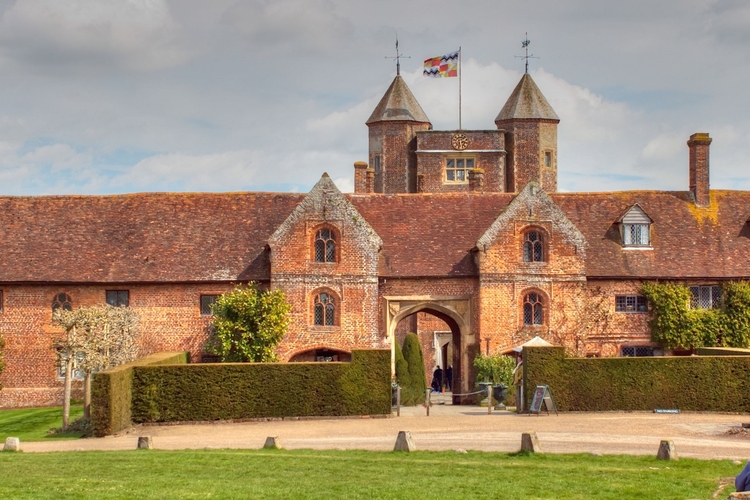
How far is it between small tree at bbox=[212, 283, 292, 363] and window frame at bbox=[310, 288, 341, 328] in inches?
64.4

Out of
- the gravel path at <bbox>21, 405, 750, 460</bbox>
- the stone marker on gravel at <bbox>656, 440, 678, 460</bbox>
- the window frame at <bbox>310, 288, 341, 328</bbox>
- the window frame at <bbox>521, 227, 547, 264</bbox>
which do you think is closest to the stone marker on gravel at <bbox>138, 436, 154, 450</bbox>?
the gravel path at <bbox>21, 405, 750, 460</bbox>

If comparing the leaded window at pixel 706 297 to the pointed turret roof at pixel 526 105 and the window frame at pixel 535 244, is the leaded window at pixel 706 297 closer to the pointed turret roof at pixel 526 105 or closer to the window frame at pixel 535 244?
the window frame at pixel 535 244

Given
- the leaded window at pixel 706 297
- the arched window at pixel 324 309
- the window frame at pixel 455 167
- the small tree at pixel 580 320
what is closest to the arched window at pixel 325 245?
the arched window at pixel 324 309

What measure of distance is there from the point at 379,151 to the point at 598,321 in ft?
86.2

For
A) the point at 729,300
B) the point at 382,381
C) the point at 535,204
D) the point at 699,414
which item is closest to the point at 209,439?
the point at 382,381

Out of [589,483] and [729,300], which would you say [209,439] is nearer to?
[589,483]

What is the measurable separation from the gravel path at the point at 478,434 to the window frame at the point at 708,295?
9955 mm

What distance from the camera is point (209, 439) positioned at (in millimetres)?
29047

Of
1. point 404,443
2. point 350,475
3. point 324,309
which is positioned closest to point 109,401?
point 404,443

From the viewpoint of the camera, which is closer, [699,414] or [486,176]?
[699,414]

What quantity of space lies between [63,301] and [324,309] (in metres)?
10.2

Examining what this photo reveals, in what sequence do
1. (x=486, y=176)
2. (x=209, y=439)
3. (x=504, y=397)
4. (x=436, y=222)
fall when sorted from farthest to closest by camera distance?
(x=486, y=176) < (x=436, y=222) < (x=504, y=397) < (x=209, y=439)

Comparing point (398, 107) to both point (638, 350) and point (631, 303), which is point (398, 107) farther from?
point (638, 350)

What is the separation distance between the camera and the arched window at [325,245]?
42688 millimetres
